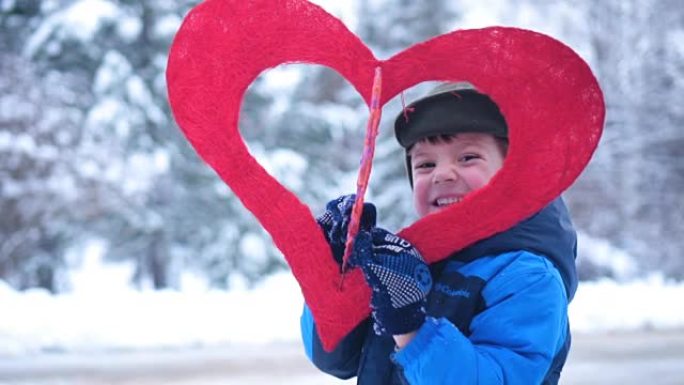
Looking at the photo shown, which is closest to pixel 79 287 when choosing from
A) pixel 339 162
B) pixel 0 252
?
pixel 0 252

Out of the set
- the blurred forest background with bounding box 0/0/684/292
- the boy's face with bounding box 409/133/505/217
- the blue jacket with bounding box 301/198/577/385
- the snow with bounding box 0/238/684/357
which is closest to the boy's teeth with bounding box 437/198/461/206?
the boy's face with bounding box 409/133/505/217

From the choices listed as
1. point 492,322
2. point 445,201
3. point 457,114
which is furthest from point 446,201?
point 492,322

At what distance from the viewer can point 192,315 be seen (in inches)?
367

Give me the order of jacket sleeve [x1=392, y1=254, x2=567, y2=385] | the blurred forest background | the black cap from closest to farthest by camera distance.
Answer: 1. jacket sleeve [x1=392, y1=254, x2=567, y2=385]
2. the black cap
3. the blurred forest background

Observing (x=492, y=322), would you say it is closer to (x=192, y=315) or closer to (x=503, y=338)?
(x=503, y=338)

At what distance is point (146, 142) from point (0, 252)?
326 cm

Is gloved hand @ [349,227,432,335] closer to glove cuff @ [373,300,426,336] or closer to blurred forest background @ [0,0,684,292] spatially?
glove cuff @ [373,300,426,336]

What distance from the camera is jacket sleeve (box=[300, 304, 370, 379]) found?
4.86ft

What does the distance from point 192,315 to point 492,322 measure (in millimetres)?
8396

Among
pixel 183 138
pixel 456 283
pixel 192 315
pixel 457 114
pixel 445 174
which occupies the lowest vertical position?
pixel 456 283

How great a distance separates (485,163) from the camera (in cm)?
145

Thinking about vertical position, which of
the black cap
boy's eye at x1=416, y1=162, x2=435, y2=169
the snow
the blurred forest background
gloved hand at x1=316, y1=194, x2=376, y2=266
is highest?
the blurred forest background

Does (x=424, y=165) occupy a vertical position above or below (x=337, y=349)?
above

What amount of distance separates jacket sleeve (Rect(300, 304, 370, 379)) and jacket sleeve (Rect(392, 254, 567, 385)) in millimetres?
227
